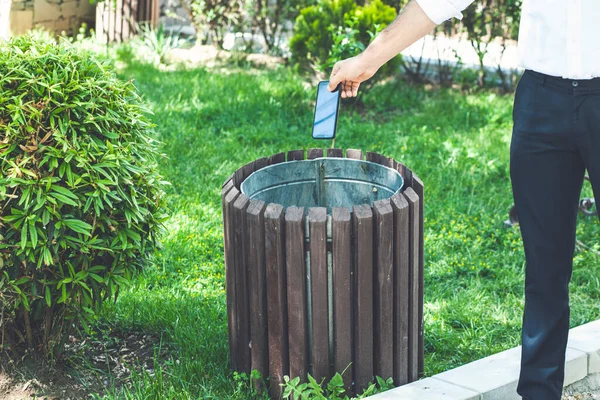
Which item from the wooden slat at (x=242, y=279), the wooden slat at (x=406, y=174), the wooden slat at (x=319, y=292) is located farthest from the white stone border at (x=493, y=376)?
the wooden slat at (x=406, y=174)

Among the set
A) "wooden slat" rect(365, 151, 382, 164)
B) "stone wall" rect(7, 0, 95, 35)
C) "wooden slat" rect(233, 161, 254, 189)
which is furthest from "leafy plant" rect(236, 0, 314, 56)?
"wooden slat" rect(233, 161, 254, 189)

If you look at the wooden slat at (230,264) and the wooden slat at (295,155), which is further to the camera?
the wooden slat at (295,155)

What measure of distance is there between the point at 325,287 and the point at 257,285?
0.26 metres

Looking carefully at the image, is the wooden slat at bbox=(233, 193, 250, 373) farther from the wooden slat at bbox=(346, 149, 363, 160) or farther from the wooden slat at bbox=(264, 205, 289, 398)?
the wooden slat at bbox=(346, 149, 363, 160)

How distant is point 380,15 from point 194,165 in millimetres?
2569

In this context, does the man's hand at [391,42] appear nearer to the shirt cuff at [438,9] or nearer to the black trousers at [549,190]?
the shirt cuff at [438,9]

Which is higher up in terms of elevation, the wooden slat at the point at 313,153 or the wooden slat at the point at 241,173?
the wooden slat at the point at 313,153

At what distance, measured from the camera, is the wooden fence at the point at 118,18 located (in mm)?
9039

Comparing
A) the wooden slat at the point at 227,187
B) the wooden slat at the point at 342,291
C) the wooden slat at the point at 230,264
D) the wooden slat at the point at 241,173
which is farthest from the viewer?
the wooden slat at the point at 241,173

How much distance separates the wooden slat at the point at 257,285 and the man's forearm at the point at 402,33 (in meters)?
0.69

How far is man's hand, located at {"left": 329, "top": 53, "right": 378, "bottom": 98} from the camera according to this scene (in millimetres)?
2838

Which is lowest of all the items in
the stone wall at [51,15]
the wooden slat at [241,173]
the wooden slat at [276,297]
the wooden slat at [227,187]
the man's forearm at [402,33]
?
the wooden slat at [276,297]

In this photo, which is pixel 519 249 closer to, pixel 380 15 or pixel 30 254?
pixel 30 254

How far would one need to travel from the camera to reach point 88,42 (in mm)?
8859
